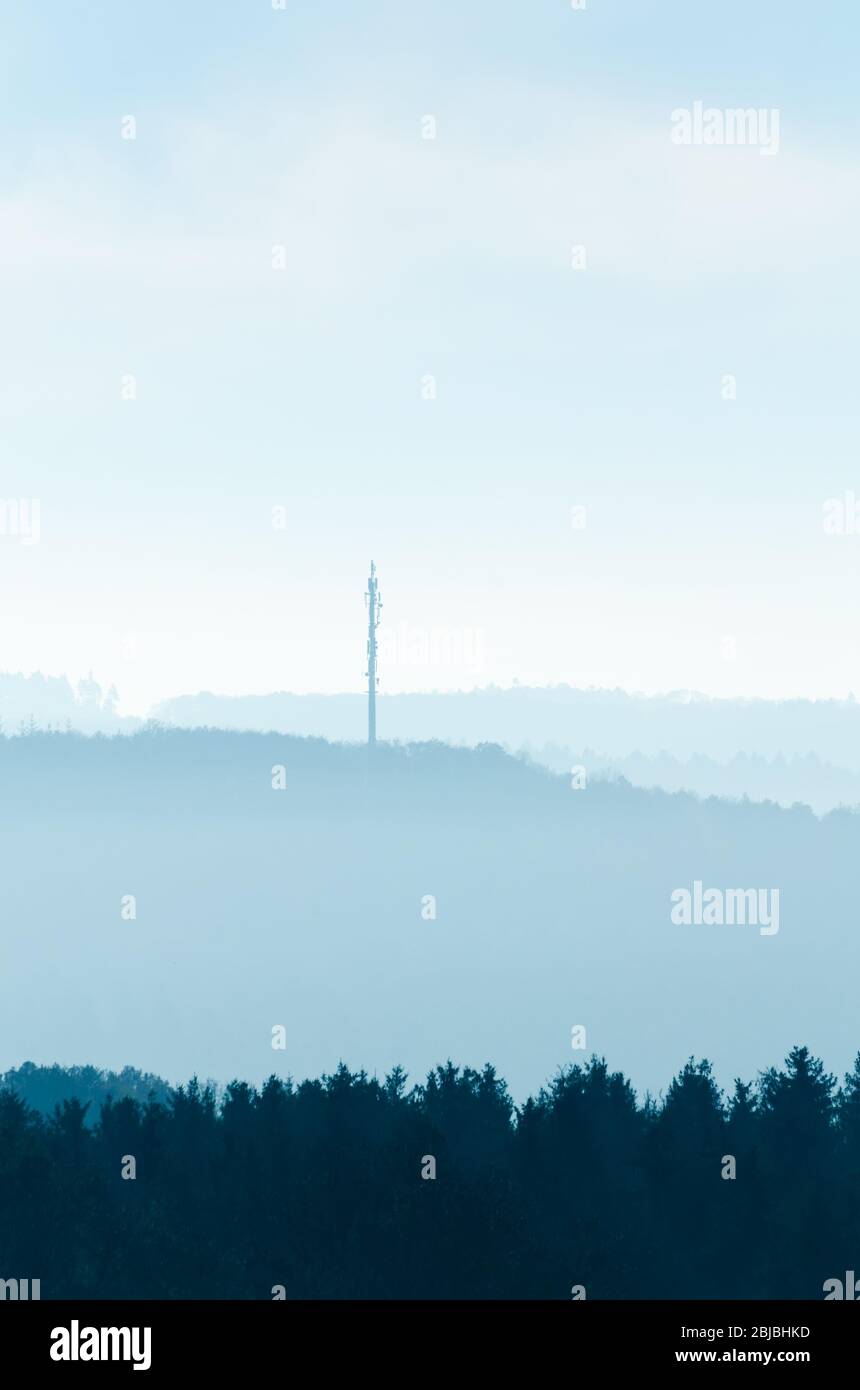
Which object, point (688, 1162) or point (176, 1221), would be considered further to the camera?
point (688, 1162)

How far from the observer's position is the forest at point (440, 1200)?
59.4 m

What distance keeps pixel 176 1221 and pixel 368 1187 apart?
7520mm

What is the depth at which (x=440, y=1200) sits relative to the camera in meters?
61.0

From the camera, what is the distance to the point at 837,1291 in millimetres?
51656

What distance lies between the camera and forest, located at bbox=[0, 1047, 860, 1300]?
59.4m
